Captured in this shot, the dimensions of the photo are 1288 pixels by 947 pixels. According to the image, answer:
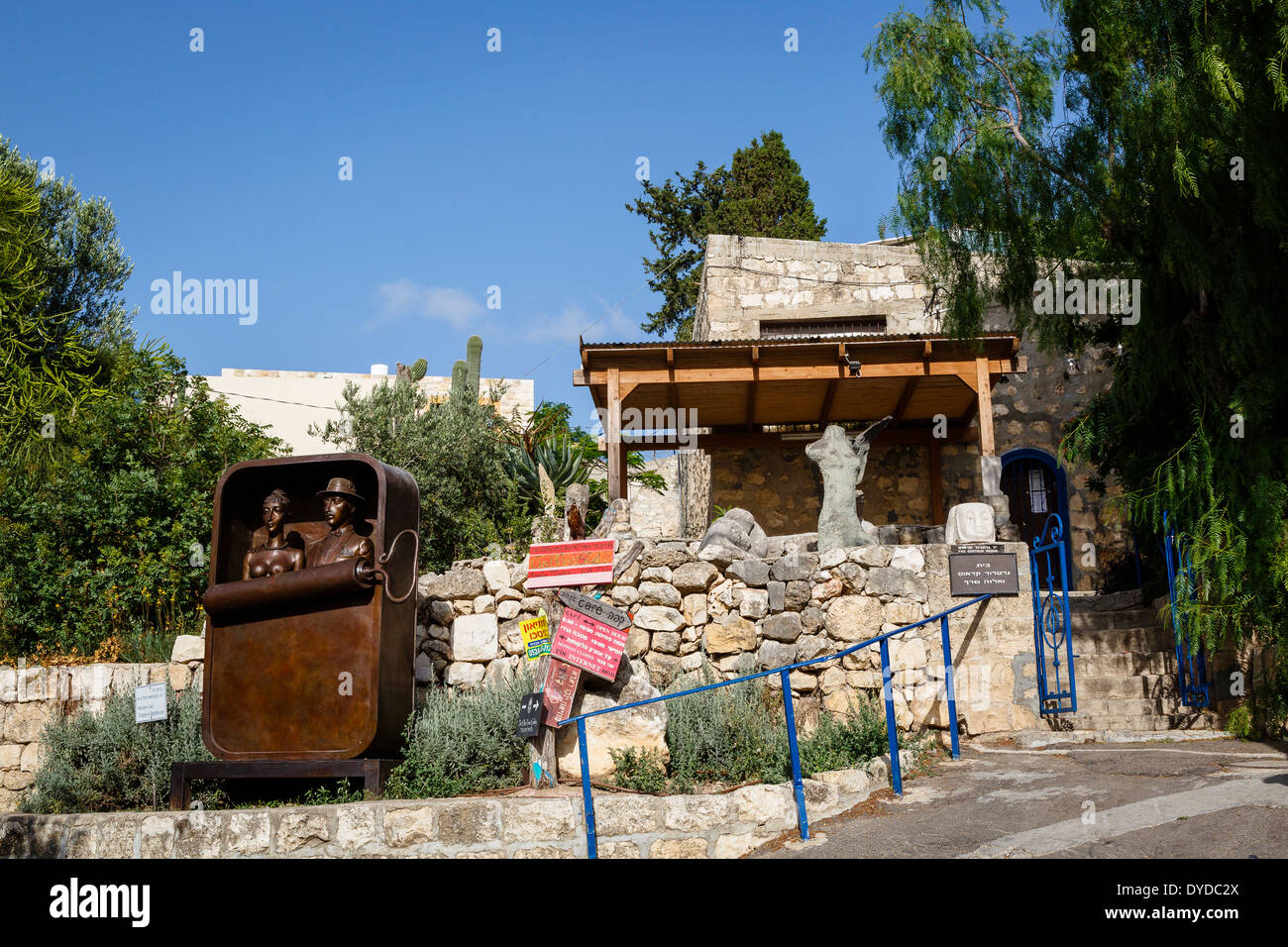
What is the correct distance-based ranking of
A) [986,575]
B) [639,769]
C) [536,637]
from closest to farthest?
[639,769], [536,637], [986,575]

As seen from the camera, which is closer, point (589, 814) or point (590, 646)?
point (589, 814)

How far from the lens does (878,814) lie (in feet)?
18.3

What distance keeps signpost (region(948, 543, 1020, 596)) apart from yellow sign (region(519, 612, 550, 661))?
304 cm

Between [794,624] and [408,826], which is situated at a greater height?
[794,624]

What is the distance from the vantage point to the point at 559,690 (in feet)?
21.4

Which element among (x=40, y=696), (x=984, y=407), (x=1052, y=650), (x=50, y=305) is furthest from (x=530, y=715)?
(x=50, y=305)

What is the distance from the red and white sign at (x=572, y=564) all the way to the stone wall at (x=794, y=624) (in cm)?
32

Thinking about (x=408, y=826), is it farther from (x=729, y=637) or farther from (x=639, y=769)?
(x=729, y=637)

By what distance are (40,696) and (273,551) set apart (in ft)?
8.76

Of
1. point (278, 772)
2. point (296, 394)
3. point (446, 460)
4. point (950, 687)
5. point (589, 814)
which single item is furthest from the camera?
point (296, 394)

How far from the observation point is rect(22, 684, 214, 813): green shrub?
654 centimetres

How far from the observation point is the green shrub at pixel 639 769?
607 cm

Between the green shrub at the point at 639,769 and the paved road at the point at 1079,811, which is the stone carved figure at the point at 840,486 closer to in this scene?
the paved road at the point at 1079,811

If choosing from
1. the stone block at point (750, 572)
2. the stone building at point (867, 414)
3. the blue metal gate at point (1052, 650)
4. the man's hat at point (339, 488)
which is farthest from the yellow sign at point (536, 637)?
the stone building at point (867, 414)
